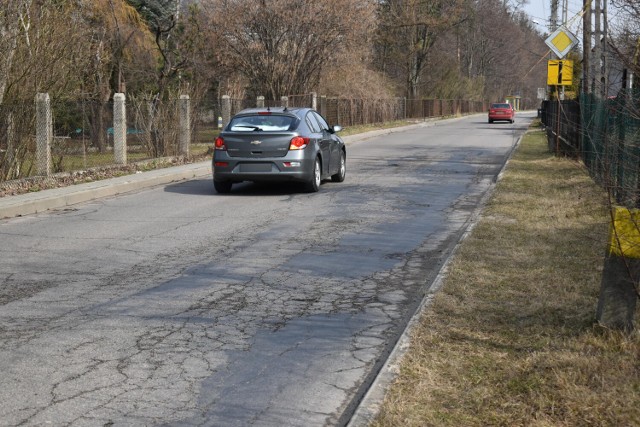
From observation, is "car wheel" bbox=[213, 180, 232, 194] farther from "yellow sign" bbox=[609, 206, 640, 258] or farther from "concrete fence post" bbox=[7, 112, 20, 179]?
"yellow sign" bbox=[609, 206, 640, 258]

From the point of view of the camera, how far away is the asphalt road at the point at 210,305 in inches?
205

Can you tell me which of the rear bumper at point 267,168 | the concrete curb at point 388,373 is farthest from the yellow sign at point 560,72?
the concrete curb at point 388,373

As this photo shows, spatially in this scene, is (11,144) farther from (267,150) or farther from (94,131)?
(267,150)

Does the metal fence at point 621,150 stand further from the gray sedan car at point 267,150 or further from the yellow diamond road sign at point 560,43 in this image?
the yellow diamond road sign at point 560,43

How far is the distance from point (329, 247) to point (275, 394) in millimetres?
5283

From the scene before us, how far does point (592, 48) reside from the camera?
24.6 m

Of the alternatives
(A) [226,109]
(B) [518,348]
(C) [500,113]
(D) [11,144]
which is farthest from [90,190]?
(C) [500,113]

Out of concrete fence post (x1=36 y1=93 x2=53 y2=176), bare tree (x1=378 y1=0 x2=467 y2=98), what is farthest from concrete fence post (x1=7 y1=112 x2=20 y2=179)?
bare tree (x1=378 y1=0 x2=467 y2=98)

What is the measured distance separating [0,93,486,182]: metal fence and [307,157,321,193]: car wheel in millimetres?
5342

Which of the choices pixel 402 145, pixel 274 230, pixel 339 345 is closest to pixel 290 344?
pixel 339 345

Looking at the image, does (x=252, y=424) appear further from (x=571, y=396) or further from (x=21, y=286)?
(x=21, y=286)

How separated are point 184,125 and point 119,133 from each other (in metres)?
3.51

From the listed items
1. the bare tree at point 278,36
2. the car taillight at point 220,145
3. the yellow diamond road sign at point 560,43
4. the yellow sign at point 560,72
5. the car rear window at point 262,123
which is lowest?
the car taillight at point 220,145

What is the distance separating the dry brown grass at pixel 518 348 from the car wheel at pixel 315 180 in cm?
607
